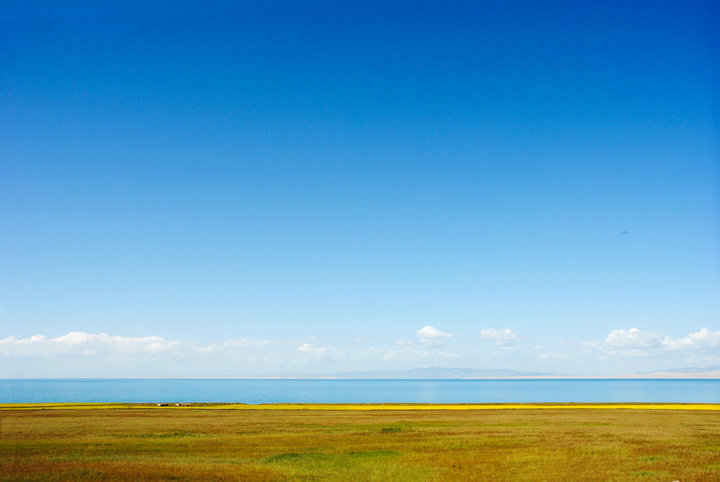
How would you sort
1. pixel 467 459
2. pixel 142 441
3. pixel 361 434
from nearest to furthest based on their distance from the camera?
pixel 467 459
pixel 142 441
pixel 361 434

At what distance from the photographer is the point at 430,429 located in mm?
49906

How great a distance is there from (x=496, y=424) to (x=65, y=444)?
37.1 m

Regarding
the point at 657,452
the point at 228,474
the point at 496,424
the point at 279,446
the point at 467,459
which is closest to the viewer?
the point at 228,474

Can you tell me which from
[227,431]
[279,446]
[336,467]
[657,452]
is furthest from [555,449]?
[227,431]

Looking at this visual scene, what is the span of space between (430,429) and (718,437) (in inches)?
866

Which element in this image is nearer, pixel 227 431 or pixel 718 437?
pixel 718 437

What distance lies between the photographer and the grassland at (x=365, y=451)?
1066 inches

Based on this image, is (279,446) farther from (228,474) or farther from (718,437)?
(718,437)

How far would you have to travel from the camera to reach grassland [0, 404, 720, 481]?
1066 inches

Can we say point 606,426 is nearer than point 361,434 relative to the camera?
No

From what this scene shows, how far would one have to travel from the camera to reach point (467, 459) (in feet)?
104

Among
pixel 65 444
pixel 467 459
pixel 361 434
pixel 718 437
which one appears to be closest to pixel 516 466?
pixel 467 459

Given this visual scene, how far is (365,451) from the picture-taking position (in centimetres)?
3541

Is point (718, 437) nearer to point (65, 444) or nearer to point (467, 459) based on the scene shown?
point (467, 459)
